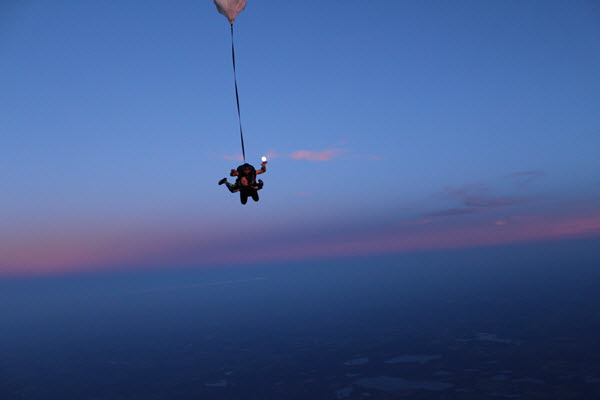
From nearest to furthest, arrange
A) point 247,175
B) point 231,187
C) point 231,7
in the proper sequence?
point 231,7, point 247,175, point 231,187

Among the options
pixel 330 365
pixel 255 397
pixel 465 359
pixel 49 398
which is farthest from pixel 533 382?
pixel 49 398

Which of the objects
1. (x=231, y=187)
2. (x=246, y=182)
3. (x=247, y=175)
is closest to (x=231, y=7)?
(x=247, y=175)

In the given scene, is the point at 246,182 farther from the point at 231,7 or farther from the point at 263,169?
the point at 231,7

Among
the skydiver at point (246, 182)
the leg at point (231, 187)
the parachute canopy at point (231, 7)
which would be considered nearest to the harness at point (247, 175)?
the skydiver at point (246, 182)

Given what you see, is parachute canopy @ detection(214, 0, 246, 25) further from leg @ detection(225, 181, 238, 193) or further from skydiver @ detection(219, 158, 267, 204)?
leg @ detection(225, 181, 238, 193)

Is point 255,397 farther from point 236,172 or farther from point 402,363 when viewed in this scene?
point 236,172

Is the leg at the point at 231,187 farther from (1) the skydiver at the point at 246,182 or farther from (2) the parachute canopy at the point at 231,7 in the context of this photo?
(2) the parachute canopy at the point at 231,7
